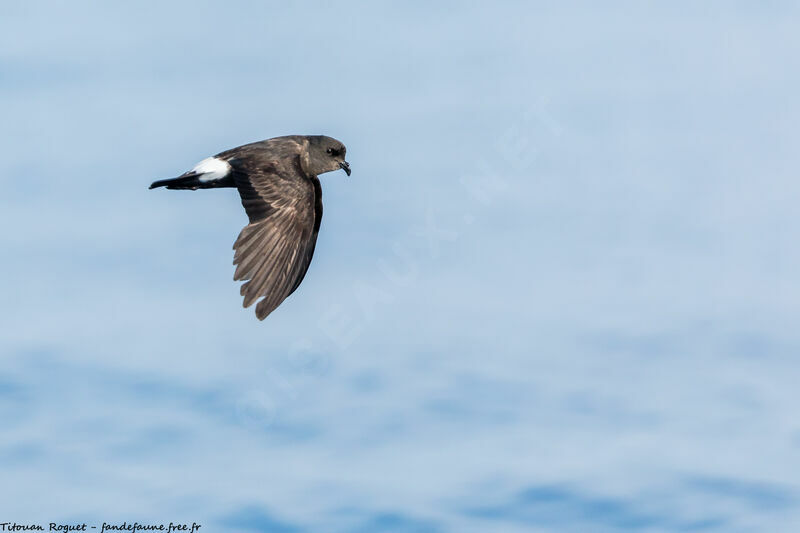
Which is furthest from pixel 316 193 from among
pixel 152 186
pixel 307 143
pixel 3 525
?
pixel 3 525

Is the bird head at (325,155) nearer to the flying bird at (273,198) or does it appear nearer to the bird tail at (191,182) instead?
the flying bird at (273,198)

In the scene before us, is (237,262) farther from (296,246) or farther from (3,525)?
(3,525)

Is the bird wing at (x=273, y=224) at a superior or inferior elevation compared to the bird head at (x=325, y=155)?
inferior

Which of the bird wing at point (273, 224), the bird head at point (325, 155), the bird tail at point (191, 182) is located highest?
the bird head at point (325, 155)

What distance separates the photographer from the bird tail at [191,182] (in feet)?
51.5

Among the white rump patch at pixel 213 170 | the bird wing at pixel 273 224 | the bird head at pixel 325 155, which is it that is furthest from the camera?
the bird head at pixel 325 155

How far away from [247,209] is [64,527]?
5.13m

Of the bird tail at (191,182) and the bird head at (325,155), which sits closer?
the bird tail at (191,182)

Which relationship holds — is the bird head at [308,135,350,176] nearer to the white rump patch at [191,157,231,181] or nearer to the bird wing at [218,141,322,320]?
the bird wing at [218,141,322,320]

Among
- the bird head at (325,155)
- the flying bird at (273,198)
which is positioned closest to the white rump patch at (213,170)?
the flying bird at (273,198)

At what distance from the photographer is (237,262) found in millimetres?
14000

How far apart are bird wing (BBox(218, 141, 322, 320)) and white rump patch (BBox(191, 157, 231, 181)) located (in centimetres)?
11

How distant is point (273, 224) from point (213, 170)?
1.55 meters

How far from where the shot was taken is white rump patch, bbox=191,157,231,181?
15641mm
